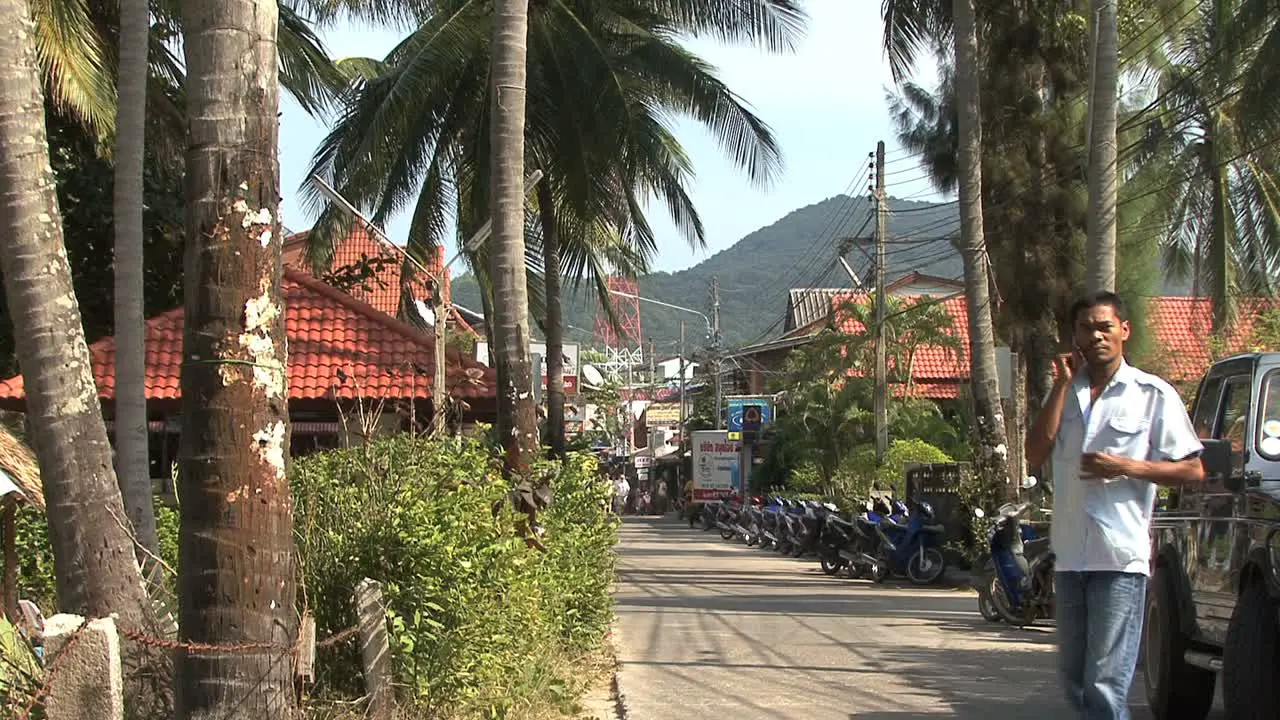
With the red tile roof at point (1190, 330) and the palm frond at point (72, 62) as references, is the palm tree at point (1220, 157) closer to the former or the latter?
the red tile roof at point (1190, 330)

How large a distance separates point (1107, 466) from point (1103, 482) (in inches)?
3.7

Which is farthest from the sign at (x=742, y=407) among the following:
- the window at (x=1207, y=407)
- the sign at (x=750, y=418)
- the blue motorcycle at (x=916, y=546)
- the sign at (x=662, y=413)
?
the sign at (x=662, y=413)

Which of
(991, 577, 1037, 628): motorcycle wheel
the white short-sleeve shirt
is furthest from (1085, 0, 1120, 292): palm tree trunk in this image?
the white short-sleeve shirt

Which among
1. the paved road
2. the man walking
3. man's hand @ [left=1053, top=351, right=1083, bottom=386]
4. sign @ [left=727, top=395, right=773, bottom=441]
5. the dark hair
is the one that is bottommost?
the paved road

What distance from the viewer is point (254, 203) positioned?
5684 mm

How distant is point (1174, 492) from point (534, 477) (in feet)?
14.4

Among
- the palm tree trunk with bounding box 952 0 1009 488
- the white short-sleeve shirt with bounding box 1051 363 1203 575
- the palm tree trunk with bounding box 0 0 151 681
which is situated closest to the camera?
the white short-sleeve shirt with bounding box 1051 363 1203 575

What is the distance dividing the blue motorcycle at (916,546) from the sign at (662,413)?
77.0 metres

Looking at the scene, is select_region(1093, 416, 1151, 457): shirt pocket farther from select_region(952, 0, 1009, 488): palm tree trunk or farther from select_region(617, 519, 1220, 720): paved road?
select_region(952, 0, 1009, 488): palm tree trunk

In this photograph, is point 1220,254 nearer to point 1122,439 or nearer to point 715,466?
point 715,466

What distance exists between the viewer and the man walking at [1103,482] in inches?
221

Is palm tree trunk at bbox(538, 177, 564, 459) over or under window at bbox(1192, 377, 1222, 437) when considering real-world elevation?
over

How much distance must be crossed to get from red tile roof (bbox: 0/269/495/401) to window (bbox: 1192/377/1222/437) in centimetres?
1060

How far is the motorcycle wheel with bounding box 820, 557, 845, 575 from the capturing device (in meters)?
24.6
